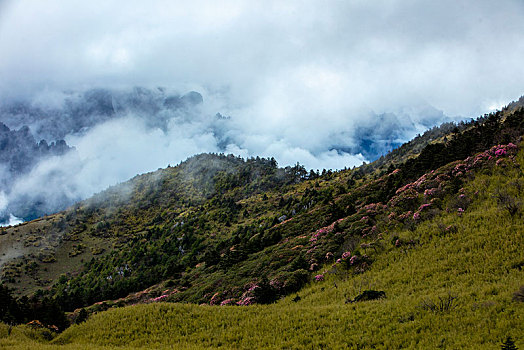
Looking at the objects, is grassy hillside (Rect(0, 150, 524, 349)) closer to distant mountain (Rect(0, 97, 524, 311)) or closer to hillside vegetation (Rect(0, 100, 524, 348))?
hillside vegetation (Rect(0, 100, 524, 348))

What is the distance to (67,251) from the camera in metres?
166

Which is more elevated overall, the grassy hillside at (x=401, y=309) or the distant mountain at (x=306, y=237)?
the distant mountain at (x=306, y=237)

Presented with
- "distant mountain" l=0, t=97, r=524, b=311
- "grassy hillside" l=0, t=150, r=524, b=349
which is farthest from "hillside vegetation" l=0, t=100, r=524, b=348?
"distant mountain" l=0, t=97, r=524, b=311

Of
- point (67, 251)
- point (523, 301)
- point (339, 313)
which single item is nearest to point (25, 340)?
point (339, 313)

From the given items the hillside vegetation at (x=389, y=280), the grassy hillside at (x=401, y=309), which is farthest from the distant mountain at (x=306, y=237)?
the grassy hillside at (x=401, y=309)

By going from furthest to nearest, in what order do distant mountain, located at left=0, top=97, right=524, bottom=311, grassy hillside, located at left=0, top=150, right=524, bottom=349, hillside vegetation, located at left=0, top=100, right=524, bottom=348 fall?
distant mountain, located at left=0, top=97, right=524, bottom=311
hillside vegetation, located at left=0, top=100, right=524, bottom=348
grassy hillside, located at left=0, top=150, right=524, bottom=349

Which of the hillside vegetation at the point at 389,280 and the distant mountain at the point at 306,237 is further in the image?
the distant mountain at the point at 306,237

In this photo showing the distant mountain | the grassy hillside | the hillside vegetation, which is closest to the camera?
the grassy hillside

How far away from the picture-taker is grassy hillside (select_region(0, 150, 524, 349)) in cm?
1260

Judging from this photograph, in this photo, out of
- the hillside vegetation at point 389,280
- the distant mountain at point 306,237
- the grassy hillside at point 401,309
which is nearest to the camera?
the grassy hillside at point 401,309

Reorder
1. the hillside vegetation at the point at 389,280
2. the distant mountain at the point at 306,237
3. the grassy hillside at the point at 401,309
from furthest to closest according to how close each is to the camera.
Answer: the distant mountain at the point at 306,237
the hillside vegetation at the point at 389,280
the grassy hillside at the point at 401,309

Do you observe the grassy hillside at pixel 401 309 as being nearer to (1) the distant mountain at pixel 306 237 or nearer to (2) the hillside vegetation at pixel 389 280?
(2) the hillside vegetation at pixel 389 280

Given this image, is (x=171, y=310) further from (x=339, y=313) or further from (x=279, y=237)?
(x=279, y=237)

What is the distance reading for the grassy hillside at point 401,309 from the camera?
41.3 ft
